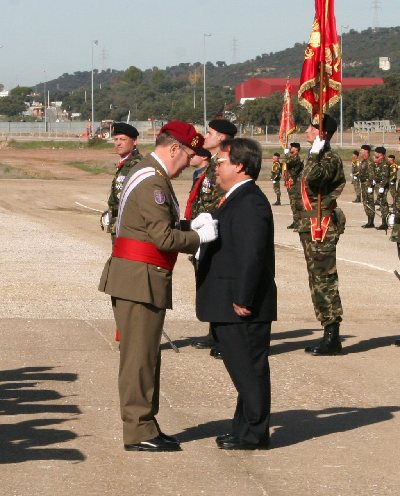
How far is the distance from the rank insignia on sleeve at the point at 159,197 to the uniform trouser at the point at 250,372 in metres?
0.83

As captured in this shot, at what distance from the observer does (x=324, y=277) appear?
11422 millimetres

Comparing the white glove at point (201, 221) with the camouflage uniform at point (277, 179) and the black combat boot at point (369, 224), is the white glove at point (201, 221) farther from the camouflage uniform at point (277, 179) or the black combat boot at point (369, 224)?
the camouflage uniform at point (277, 179)

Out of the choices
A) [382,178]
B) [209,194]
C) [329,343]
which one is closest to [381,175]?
[382,178]

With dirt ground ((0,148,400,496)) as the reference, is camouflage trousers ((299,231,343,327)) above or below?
above

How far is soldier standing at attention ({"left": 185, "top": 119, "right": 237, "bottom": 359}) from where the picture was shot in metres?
10.6

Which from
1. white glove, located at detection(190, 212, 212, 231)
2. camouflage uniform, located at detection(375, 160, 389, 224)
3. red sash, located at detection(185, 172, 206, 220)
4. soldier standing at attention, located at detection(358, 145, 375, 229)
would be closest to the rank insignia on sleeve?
white glove, located at detection(190, 212, 212, 231)

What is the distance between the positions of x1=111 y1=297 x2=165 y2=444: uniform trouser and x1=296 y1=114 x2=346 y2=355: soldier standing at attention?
154 inches

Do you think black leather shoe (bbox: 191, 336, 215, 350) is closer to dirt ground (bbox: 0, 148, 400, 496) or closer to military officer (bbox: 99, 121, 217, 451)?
dirt ground (bbox: 0, 148, 400, 496)

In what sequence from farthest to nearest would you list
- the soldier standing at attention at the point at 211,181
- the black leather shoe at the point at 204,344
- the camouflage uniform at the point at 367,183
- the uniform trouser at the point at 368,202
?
1. the camouflage uniform at the point at 367,183
2. the uniform trouser at the point at 368,202
3. the black leather shoe at the point at 204,344
4. the soldier standing at attention at the point at 211,181

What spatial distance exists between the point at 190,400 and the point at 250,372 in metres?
1.61

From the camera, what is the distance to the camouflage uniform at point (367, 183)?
1161 inches

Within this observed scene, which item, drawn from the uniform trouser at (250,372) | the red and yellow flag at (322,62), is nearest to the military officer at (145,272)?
the uniform trouser at (250,372)

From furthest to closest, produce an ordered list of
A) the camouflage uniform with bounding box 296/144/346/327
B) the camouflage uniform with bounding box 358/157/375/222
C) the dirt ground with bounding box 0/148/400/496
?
1. the camouflage uniform with bounding box 358/157/375/222
2. the camouflage uniform with bounding box 296/144/346/327
3. the dirt ground with bounding box 0/148/400/496

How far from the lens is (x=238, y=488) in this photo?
6809mm
